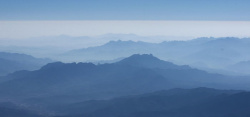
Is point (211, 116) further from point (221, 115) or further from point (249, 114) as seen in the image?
point (249, 114)

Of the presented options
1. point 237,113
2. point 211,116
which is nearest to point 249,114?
point 237,113

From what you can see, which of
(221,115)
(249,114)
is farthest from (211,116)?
(249,114)

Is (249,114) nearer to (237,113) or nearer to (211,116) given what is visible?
(237,113)

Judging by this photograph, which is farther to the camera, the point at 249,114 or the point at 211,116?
the point at 211,116
